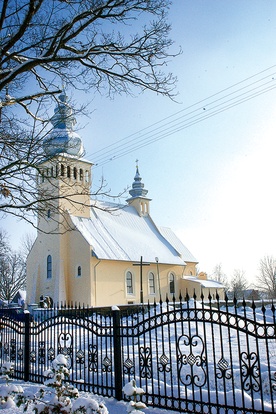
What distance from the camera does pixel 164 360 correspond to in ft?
20.4

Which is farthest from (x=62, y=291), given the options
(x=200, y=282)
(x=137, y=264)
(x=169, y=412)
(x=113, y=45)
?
(x=169, y=412)

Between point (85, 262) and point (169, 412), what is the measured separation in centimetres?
2514

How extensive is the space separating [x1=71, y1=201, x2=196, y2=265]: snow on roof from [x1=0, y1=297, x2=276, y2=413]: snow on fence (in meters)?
20.8

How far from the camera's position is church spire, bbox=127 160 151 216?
42.3 metres

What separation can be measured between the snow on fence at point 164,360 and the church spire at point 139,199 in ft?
100

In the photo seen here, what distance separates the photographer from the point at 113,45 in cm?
983

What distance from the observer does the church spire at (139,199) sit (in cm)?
4231

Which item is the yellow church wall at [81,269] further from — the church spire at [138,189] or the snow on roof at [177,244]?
the snow on roof at [177,244]

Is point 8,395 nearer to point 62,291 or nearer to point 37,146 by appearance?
point 37,146

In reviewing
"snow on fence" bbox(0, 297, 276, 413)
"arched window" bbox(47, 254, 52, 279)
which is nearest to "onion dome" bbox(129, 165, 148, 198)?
"arched window" bbox(47, 254, 52, 279)

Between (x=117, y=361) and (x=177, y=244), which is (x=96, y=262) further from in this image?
(x=117, y=361)

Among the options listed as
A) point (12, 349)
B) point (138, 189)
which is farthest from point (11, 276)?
point (12, 349)

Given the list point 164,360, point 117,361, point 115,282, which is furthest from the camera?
point 115,282

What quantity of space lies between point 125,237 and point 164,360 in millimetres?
29955
